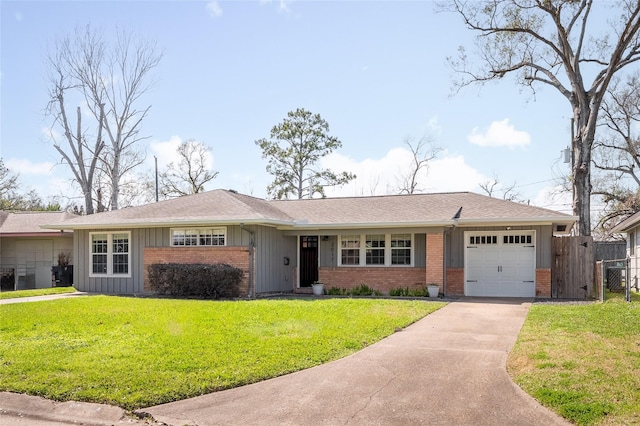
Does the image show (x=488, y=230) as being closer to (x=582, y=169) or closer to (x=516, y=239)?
(x=516, y=239)

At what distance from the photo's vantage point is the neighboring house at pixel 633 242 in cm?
2117

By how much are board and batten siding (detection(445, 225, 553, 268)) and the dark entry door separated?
4816 mm

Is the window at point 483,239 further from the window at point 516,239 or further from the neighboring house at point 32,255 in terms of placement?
the neighboring house at point 32,255

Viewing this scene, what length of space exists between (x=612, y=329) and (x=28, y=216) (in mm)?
25263

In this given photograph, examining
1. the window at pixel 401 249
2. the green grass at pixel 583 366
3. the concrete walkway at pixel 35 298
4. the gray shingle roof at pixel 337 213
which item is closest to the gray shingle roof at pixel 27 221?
the gray shingle roof at pixel 337 213

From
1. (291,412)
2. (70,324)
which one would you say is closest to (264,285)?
(70,324)

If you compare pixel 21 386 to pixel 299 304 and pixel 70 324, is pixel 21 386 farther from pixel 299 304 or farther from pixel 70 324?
pixel 299 304

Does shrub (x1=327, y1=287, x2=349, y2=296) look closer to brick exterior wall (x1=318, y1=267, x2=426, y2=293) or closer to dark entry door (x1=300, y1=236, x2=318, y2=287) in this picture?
brick exterior wall (x1=318, y1=267, x2=426, y2=293)

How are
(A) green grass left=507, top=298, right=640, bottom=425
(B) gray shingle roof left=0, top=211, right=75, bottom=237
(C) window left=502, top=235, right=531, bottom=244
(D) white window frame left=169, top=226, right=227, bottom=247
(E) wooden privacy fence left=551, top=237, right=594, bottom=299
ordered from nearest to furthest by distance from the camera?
(A) green grass left=507, top=298, right=640, bottom=425 → (E) wooden privacy fence left=551, top=237, right=594, bottom=299 → (C) window left=502, top=235, right=531, bottom=244 → (D) white window frame left=169, top=226, right=227, bottom=247 → (B) gray shingle roof left=0, top=211, right=75, bottom=237

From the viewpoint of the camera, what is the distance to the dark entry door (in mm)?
19688

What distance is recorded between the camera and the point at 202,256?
56.9ft

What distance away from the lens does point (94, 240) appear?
750 inches

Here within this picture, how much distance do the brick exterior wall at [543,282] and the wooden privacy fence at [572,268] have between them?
0.20 metres

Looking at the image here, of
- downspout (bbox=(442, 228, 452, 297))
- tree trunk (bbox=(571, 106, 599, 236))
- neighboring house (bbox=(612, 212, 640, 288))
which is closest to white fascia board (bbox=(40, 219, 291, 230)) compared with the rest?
downspout (bbox=(442, 228, 452, 297))
